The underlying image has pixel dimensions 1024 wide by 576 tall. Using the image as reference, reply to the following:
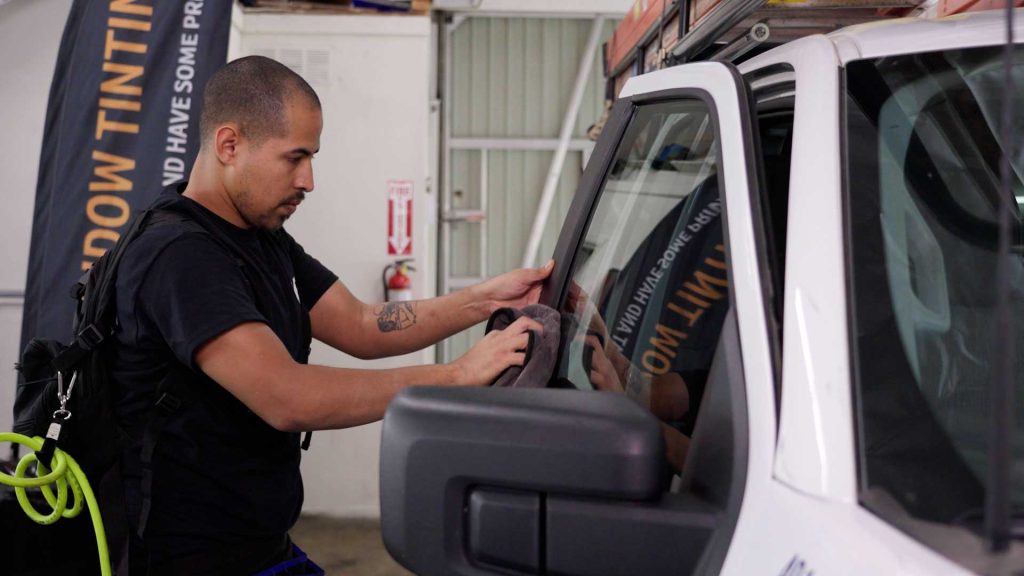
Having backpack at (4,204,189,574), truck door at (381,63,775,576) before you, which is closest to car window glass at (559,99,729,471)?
truck door at (381,63,775,576)

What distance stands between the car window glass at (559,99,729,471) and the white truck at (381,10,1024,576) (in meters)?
0.01

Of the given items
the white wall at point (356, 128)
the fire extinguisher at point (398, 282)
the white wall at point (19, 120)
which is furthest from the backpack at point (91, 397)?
the white wall at point (356, 128)

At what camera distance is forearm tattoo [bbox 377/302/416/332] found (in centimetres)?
267

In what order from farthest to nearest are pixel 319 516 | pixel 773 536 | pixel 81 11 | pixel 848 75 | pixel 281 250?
pixel 319 516
pixel 81 11
pixel 281 250
pixel 848 75
pixel 773 536

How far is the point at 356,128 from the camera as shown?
5.78m

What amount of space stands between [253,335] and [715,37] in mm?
1047

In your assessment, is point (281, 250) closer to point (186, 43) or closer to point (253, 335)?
point (253, 335)

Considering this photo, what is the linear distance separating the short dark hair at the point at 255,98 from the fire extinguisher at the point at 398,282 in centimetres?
348

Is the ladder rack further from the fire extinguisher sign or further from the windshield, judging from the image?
the fire extinguisher sign

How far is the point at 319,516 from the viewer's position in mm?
5977

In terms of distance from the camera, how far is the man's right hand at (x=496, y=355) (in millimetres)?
1695

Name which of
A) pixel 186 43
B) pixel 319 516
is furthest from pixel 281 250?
pixel 319 516

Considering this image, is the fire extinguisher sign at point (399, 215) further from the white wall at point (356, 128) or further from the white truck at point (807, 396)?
the white truck at point (807, 396)

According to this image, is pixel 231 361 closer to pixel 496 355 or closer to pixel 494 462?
pixel 496 355
